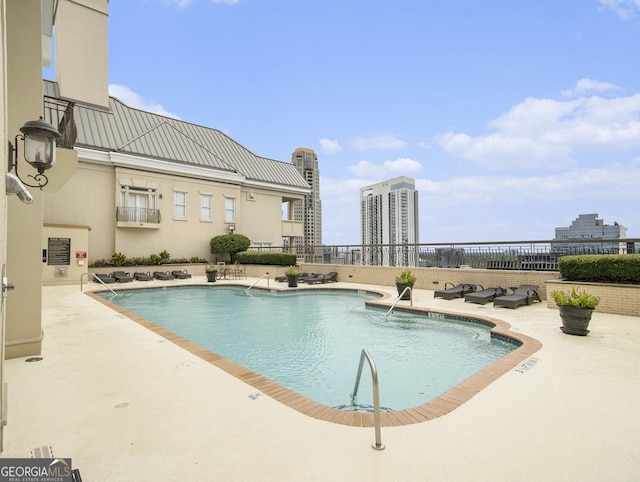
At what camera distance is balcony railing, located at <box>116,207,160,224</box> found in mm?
19000

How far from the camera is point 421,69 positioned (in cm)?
1482

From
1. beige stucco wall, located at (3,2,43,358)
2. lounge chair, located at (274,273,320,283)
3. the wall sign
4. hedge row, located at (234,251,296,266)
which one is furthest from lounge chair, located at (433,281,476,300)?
the wall sign

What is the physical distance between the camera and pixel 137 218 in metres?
19.7

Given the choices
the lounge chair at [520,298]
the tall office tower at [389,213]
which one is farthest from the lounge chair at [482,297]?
the tall office tower at [389,213]

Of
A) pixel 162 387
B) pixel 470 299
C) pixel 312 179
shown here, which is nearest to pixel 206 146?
pixel 470 299

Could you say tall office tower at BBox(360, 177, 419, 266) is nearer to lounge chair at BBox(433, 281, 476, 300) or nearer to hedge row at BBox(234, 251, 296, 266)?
hedge row at BBox(234, 251, 296, 266)

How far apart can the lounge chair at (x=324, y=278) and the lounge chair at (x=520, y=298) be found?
8096 mm

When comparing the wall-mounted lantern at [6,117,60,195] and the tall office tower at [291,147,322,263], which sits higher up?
the tall office tower at [291,147,322,263]

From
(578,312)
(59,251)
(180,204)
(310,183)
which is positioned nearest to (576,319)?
(578,312)

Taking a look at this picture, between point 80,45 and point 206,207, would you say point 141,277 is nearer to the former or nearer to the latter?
point 206,207

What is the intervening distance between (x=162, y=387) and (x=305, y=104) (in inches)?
890

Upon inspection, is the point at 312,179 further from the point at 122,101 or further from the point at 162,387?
the point at 162,387

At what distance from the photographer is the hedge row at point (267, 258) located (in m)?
19.2

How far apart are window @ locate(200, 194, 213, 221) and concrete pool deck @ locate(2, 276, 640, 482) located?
18.5 meters
